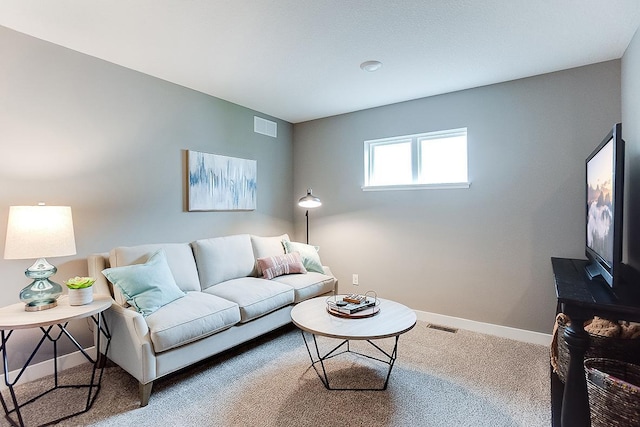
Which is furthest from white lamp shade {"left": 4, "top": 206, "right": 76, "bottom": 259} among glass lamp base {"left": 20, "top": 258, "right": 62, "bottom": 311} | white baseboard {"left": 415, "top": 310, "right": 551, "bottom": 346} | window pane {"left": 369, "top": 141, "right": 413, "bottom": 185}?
white baseboard {"left": 415, "top": 310, "right": 551, "bottom": 346}

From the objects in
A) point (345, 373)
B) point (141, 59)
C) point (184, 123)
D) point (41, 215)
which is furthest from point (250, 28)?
point (345, 373)

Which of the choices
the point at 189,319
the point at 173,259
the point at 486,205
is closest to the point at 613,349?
the point at 486,205

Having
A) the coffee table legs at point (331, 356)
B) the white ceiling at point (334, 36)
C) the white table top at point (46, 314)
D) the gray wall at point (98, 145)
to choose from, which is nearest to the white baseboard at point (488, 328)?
the coffee table legs at point (331, 356)

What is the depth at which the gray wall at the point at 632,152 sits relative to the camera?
2.07 m

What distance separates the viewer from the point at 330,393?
2105 millimetres

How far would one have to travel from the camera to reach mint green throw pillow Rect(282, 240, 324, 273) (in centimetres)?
360

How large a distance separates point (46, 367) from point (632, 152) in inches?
174

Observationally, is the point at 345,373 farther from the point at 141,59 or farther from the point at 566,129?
the point at 141,59

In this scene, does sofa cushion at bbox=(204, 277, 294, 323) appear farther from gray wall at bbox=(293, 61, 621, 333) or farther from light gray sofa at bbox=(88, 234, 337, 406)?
gray wall at bbox=(293, 61, 621, 333)

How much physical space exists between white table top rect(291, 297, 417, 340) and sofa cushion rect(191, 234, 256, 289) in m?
1.06

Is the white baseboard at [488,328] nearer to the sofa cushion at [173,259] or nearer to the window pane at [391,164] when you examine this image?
the window pane at [391,164]

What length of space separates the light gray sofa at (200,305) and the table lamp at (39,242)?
0.41 m

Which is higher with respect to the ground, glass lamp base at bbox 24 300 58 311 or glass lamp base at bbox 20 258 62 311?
glass lamp base at bbox 20 258 62 311

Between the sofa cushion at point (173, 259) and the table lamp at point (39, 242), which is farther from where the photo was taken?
the sofa cushion at point (173, 259)
